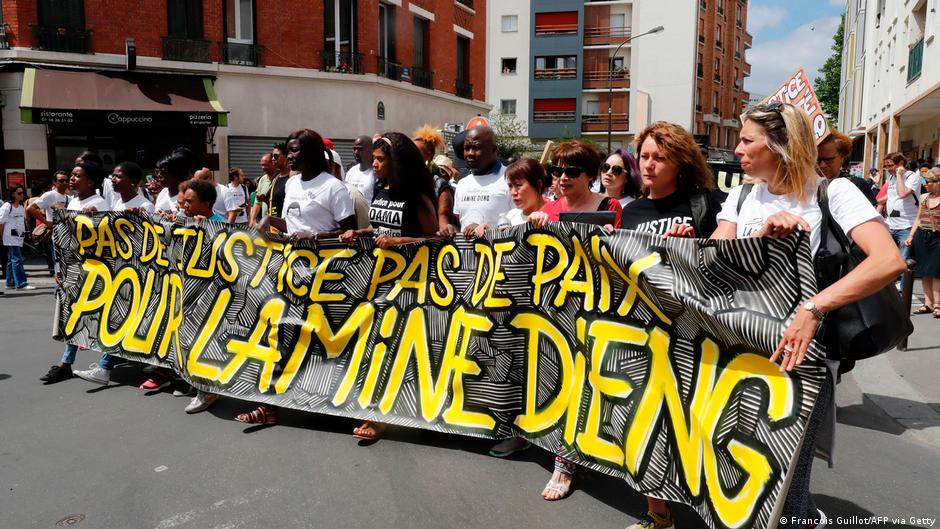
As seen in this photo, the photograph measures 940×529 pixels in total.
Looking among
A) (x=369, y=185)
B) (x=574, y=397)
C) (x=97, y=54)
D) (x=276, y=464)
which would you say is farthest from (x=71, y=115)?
(x=574, y=397)

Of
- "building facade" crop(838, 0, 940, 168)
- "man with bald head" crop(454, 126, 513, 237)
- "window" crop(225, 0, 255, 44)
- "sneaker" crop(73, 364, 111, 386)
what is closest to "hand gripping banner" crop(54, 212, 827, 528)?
"sneaker" crop(73, 364, 111, 386)

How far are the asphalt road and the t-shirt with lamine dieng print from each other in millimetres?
1363

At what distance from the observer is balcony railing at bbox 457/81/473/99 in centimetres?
2656

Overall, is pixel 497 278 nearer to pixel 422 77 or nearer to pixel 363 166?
pixel 363 166

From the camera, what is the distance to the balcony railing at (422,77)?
23.6 m

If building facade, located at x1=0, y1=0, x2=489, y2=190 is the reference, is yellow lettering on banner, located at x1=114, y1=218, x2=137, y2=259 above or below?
below

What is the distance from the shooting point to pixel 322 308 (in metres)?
4.75

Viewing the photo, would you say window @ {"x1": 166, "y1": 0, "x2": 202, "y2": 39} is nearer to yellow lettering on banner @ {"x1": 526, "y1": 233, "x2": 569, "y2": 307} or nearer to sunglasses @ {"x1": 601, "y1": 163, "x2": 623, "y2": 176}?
sunglasses @ {"x1": 601, "y1": 163, "x2": 623, "y2": 176}

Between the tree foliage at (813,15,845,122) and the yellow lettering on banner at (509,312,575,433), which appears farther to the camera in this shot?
the tree foliage at (813,15,845,122)

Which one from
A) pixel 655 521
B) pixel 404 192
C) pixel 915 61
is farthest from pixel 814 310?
pixel 915 61

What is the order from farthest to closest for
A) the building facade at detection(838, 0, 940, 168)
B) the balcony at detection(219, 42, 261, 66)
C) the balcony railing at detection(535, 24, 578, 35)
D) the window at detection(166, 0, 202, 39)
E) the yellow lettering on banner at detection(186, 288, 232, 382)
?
the balcony railing at detection(535, 24, 578, 35) < the balcony at detection(219, 42, 261, 66) < the window at detection(166, 0, 202, 39) < the building facade at detection(838, 0, 940, 168) < the yellow lettering on banner at detection(186, 288, 232, 382)

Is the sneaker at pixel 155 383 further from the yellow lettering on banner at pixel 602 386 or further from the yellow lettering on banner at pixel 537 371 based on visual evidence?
the yellow lettering on banner at pixel 602 386

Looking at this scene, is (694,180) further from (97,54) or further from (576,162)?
(97,54)

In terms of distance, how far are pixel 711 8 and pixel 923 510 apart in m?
65.8
